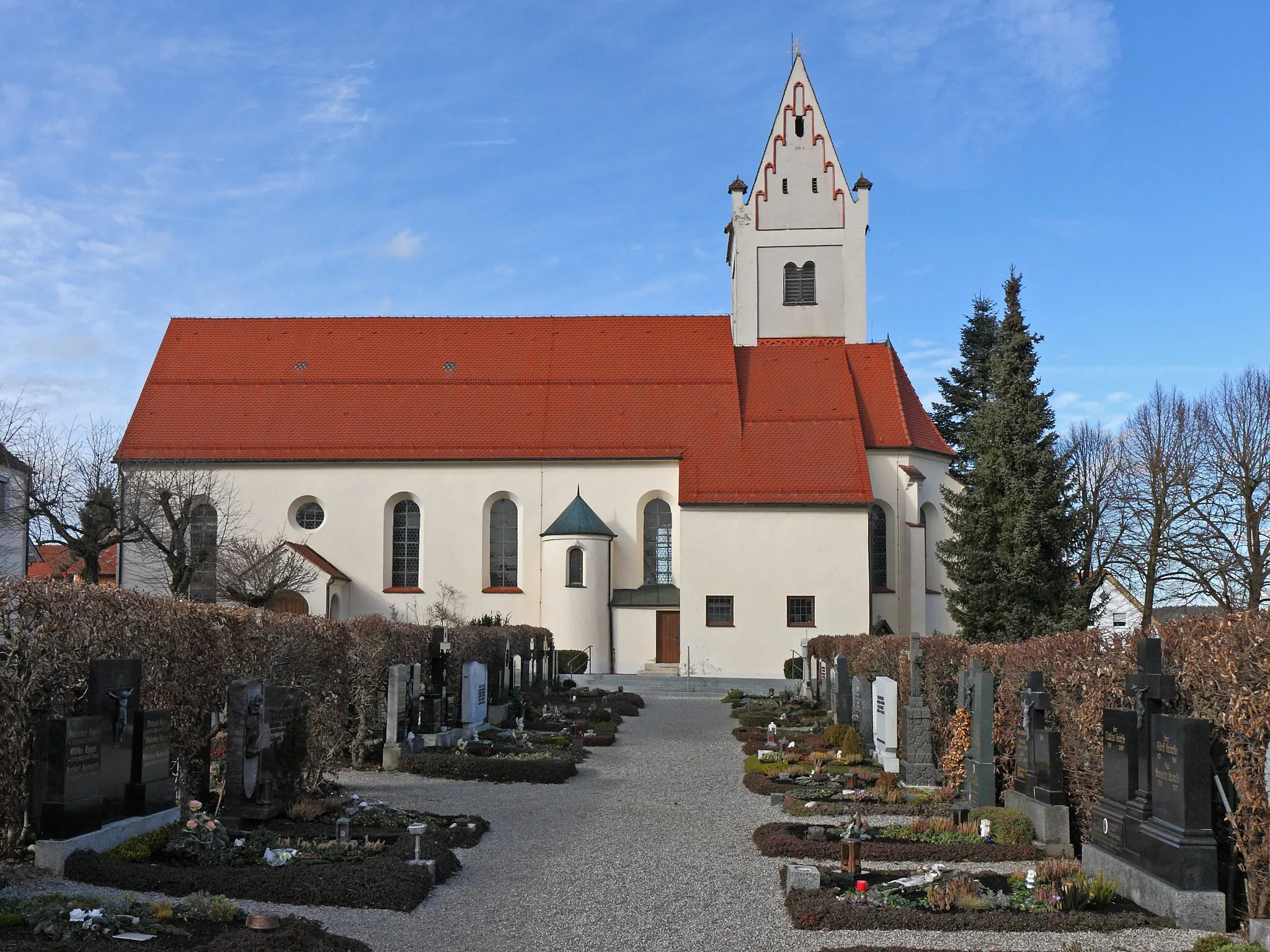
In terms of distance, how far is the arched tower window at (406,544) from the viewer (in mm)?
39406

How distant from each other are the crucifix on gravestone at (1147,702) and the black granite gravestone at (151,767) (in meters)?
8.02

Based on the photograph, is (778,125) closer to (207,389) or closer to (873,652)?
(207,389)

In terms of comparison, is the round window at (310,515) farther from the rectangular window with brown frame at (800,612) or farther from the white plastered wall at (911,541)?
the white plastered wall at (911,541)

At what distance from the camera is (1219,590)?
113ft

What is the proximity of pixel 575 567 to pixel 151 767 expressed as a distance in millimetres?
27548

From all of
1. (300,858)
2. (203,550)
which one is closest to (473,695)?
(300,858)

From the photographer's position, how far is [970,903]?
8.44m

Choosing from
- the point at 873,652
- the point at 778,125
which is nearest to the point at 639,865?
the point at 873,652

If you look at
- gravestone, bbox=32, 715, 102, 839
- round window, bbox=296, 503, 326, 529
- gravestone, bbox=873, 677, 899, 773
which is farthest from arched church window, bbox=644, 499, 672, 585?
gravestone, bbox=32, 715, 102, 839

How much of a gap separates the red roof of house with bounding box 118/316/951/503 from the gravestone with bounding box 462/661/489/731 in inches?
679

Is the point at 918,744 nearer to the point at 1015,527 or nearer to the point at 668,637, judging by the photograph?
the point at 1015,527

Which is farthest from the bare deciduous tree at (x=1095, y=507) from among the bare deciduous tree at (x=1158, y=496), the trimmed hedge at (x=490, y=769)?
the trimmed hedge at (x=490, y=769)

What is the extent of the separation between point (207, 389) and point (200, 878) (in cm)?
3468

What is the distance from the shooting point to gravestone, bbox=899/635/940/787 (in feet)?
49.0
